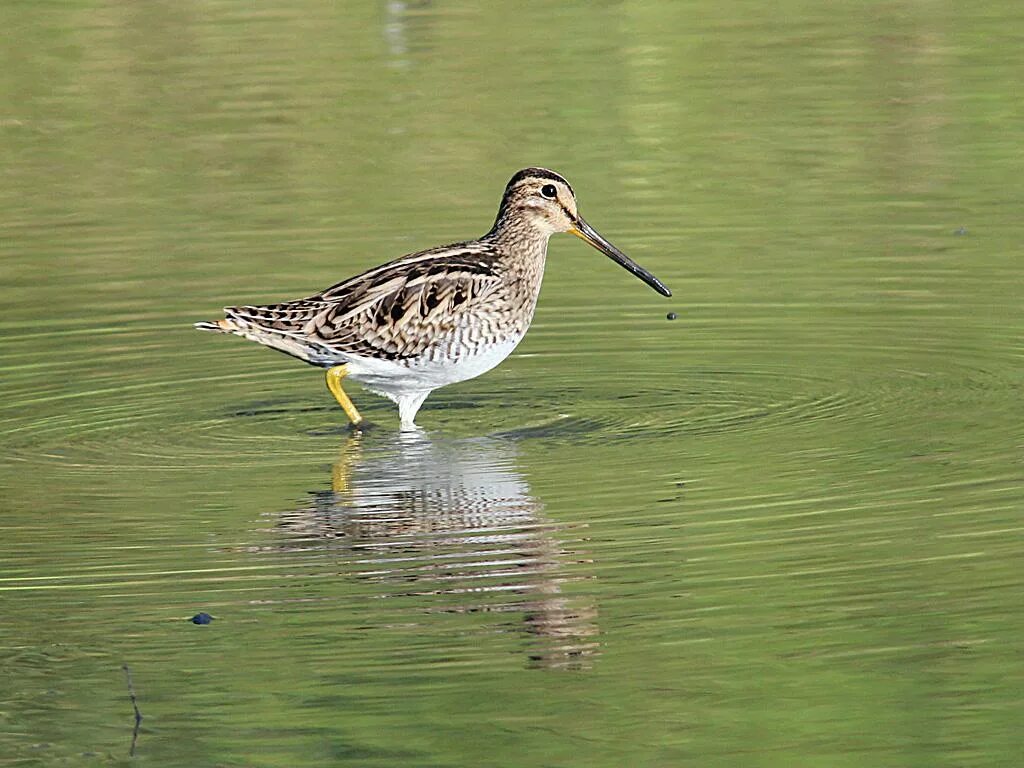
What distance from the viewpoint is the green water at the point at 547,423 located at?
7891 mm

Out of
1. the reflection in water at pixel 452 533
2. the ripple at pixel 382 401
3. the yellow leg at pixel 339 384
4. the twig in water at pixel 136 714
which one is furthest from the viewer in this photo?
the yellow leg at pixel 339 384

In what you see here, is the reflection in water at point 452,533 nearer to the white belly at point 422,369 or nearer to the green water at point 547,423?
the green water at point 547,423

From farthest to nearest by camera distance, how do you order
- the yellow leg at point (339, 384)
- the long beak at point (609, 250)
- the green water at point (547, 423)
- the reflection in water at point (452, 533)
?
the long beak at point (609, 250) → the yellow leg at point (339, 384) → the reflection in water at point (452, 533) → the green water at point (547, 423)

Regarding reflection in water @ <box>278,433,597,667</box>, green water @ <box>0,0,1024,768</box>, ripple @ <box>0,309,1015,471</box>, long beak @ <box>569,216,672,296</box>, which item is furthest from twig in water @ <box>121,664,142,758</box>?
long beak @ <box>569,216,672,296</box>

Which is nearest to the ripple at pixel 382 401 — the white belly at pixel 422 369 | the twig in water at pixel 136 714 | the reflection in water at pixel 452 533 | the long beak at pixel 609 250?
the white belly at pixel 422 369

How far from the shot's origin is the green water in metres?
7.89

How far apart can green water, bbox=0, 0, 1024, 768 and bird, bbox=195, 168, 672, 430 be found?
0.99ft

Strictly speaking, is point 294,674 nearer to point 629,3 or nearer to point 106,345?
point 106,345

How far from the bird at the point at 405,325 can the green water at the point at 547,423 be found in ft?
0.99

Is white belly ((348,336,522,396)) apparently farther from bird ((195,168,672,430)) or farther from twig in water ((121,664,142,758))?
twig in water ((121,664,142,758))

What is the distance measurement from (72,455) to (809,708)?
206 inches

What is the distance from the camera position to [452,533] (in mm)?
10023

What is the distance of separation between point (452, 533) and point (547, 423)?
2.25 metres

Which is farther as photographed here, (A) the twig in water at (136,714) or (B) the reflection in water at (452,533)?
(B) the reflection in water at (452,533)
